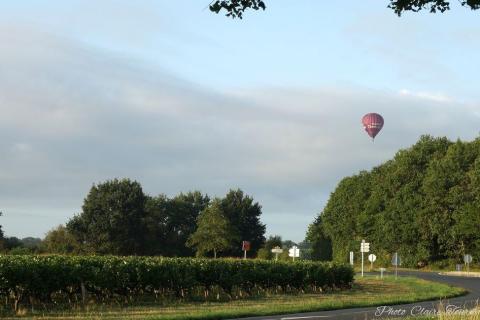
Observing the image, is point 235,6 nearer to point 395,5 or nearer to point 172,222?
point 395,5

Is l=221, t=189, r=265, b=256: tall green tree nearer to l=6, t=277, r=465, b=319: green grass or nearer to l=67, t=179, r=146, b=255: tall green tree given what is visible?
l=67, t=179, r=146, b=255: tall green tree

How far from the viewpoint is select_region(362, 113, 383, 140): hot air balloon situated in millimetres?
73812

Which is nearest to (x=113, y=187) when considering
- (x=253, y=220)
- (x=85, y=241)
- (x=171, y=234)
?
(x=85, y=241)

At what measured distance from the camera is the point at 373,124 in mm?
73938

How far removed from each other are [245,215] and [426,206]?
3116cm

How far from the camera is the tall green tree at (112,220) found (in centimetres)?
8731

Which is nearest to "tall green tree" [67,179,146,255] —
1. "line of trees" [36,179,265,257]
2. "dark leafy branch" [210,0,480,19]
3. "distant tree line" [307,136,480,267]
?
"line of trees" [36,179,265,257]

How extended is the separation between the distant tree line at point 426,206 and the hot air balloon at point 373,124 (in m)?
12.5

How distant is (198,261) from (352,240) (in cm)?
7086

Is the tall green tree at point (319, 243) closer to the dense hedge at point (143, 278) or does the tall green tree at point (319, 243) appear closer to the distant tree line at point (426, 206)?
the distant tree line at point (426, 206)

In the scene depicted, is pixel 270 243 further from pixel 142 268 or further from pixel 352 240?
pixel 142 268

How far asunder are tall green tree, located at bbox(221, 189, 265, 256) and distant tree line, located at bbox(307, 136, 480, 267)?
1283 centimetres

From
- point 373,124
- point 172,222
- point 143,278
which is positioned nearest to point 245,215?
point 172,222

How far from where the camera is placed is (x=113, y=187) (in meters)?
91.4
